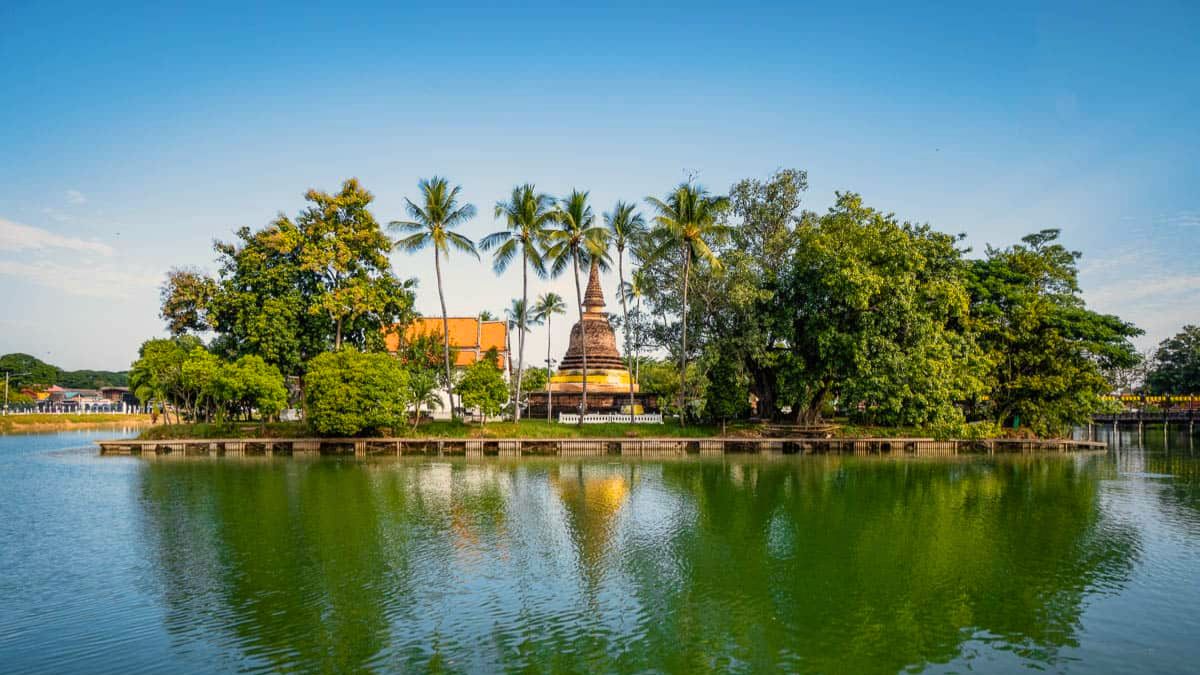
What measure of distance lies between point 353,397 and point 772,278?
2028cm

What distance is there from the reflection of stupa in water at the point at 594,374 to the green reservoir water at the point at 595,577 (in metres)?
18.0

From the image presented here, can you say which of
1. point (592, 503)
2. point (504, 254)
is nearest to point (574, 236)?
point (504, 254)

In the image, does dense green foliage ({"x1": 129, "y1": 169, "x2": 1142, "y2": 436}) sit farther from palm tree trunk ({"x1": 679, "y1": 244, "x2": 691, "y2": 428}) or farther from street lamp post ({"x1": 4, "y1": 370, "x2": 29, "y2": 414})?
street lamp post ({"x1": 4, "y1": 370, "x2": 29, "y2": 414})

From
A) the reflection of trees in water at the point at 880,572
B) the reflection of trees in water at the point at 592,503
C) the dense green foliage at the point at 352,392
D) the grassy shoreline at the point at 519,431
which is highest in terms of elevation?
the dense green foliage at the point at 352,392

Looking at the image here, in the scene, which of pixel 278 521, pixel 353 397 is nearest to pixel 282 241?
pixel 353 397

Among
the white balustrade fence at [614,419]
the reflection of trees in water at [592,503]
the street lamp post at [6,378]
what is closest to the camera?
the reflection of trees in water at [592,503]

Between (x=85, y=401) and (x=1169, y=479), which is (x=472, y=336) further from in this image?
(x=85, y=401)

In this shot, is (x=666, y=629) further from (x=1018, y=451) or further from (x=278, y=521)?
(x=1018, y=451)

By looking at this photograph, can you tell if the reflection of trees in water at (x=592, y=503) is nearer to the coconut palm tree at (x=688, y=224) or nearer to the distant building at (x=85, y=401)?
the coconut palm tree at (x=688, y=224)

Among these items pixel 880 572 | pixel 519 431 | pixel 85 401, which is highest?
pixel 85 401

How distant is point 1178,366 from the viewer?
57.4 meters

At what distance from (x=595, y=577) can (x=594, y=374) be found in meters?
30.1

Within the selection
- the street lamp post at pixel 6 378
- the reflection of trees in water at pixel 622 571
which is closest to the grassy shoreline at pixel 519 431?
the reflection of trees in water at pixel 622 571

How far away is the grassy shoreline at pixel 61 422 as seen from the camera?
5384cm
